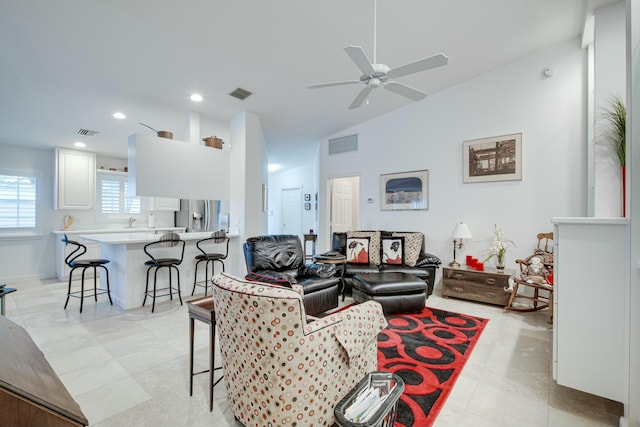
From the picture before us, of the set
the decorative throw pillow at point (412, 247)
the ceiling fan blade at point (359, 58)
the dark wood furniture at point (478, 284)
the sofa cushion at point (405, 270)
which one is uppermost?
the ceiling fan blade at point (359, 58)

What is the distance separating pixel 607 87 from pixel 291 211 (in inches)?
274

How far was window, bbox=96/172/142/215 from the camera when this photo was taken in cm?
606

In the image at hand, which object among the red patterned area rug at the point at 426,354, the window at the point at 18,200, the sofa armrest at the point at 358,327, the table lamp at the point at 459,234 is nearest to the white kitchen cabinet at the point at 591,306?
the red patterned area rug at the point at 426,354

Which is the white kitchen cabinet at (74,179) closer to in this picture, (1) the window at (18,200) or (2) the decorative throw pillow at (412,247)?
(1) the window at (18,200)

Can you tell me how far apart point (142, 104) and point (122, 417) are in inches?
146

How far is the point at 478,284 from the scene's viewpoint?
3861 millimetres

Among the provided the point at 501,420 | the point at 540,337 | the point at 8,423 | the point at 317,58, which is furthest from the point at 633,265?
the point at 317,58

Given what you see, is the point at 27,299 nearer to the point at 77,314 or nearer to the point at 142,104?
the point at 77,314

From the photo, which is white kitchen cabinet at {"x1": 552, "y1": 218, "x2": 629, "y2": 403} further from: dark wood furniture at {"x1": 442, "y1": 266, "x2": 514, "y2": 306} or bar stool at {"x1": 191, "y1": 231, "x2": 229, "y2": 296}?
bar stool at {"x1": 191, "y1": 231, "x2": 229, "y2": 296}

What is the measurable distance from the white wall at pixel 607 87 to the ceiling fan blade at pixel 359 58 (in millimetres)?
2633

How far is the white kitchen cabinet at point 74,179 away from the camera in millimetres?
5422

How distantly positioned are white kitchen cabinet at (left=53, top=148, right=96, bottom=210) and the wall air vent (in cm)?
489

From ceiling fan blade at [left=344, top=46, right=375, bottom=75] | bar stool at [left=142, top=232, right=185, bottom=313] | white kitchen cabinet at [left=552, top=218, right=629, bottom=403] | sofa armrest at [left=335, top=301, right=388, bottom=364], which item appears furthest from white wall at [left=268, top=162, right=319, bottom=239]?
white kitchen cabinet at [left=552, top=218, right=629, bottom=403]

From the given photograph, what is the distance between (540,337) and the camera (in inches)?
111
